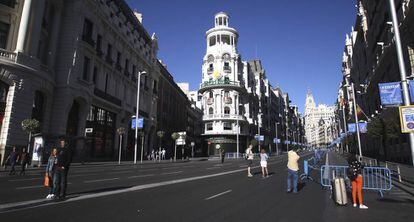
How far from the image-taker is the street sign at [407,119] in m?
9.88

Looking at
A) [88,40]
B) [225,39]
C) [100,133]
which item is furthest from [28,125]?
[225,39]

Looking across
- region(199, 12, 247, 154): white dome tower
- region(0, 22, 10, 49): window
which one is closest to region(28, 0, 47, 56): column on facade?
region(0, 22, 10, 49): window

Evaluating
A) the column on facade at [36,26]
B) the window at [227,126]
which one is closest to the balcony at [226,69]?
the window at [227,126]

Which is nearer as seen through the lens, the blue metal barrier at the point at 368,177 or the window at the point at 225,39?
the blue metal barrier at the point at 368,177

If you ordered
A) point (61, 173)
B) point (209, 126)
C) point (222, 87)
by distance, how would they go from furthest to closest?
point (209, 126), point (222, 87), point (61, 173)

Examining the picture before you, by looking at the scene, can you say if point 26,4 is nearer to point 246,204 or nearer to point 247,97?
point 246,204

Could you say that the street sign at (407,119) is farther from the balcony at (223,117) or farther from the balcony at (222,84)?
the balcony at (222,84)

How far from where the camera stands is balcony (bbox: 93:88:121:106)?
120ft

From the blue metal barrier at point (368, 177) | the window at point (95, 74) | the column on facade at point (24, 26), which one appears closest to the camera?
the blue metal barrier at point (368, 177)

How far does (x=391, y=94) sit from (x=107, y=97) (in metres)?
33.4

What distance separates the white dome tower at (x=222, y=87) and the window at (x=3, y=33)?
55002 millimetres

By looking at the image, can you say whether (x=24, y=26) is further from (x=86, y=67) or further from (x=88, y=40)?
(x=86, y=67)

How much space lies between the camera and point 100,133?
→ 38188 millimetres

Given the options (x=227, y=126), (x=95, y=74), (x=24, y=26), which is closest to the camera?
(x=24, y=26)
